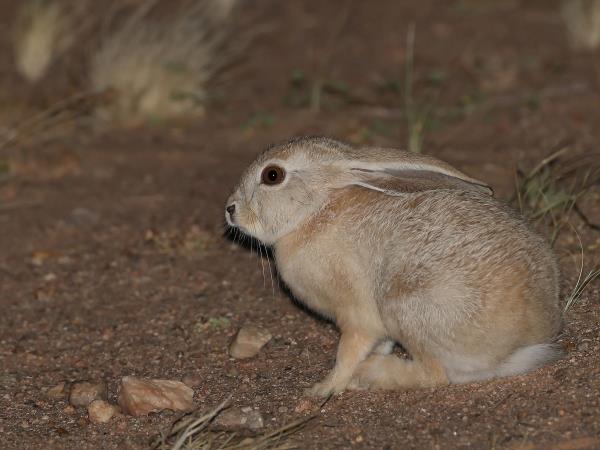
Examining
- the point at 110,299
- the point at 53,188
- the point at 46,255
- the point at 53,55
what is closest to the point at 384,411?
the point at 110,299

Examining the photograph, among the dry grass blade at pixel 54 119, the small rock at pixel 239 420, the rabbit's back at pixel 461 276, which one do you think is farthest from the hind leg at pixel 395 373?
the dry grass blade at pixel 54 119

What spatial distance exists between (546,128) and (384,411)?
4.51 m

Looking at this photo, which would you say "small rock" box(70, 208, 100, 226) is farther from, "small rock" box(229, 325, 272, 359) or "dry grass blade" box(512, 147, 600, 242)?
"dry grass blade" box(512, 147, 600, 242)

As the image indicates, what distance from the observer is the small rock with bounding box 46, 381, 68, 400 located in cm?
513

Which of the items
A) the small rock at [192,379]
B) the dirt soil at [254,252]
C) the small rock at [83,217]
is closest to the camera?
the dirt soil at [254,252]

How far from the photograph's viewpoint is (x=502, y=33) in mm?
10914

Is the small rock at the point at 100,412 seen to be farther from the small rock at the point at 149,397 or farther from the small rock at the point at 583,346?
the small rock at the point at 583,346

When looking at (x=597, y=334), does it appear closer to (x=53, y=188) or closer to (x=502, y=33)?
(x=53, y=188)

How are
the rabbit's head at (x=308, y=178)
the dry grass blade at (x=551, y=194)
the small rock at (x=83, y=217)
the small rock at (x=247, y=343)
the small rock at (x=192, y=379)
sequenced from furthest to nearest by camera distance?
1. the small rock at (x=83, y=217)
2. the dry grass blade at (x=551, y=194)
3. the small rock at (x=247, y=343)
4. the small rock at (x=192, y=379)
5. the rabbit's head at (x=308, y=178)

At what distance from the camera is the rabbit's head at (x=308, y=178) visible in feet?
16.0

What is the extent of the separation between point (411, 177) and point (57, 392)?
85.2 inches

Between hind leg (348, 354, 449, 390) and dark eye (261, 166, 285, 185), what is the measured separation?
104 centimetres

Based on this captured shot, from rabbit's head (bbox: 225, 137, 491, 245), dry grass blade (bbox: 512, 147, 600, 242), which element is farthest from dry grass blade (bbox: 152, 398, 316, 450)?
dry grass blade (bbox: 512, 147, 600, 242)

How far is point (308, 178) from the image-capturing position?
5.11 metres
